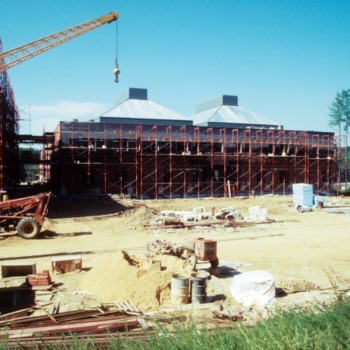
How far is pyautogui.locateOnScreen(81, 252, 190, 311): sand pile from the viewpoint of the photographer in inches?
415

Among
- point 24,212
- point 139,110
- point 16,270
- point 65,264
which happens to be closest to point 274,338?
point 65,264

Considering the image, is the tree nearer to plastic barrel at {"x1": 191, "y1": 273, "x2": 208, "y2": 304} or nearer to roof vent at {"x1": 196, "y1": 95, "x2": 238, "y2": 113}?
roof vent at {"x1": 196, "y1": 95, "x2": 238, "y2": 113}

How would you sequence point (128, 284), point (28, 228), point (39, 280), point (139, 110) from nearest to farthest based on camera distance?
point (128, 284)
point (39, 280)
point (28, 228)
point (139, 110)

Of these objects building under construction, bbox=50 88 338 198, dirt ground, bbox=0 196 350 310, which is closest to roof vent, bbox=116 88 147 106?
building under construction, bbox=50 88 338 198

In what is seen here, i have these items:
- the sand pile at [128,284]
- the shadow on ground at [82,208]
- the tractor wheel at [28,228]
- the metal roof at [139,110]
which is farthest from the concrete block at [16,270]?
the metal roof at [139,110]

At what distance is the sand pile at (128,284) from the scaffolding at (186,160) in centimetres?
2108

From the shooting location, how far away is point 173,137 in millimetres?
37812

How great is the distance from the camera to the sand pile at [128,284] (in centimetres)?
1055

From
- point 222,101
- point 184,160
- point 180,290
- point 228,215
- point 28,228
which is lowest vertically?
point 180,290

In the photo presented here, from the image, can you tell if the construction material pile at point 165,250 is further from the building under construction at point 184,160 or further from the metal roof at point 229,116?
the metal roof at point 229,116

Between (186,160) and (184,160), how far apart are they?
1.18 m

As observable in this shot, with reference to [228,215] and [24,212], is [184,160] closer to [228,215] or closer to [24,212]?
[228,215]

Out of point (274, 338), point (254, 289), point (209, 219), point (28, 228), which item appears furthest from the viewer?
point (209, 219)

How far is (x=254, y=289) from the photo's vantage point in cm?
1042
